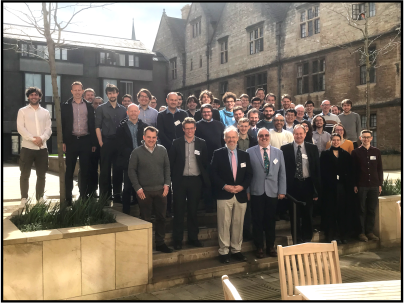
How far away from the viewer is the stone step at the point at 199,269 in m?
5.07

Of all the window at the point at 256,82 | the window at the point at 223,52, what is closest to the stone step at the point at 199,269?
the window at the point at 256,82

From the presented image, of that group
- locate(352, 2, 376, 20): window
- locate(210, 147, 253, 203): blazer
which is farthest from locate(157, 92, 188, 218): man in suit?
locate(352, 2, 376, 20): window

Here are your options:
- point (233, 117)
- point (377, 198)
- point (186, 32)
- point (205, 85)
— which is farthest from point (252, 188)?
point (186, 32)

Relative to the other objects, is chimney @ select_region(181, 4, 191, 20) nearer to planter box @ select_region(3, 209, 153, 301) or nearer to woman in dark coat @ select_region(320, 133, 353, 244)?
woman in dark coat @ select_region(320, 133, 353, 244)

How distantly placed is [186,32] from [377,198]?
24247mm

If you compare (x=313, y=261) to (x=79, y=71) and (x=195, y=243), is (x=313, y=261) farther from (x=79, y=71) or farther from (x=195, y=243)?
(x=79, y=71)

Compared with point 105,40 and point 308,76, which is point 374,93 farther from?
point 105,40

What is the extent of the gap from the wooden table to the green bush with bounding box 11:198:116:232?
3179 mm

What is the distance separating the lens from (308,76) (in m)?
20.3

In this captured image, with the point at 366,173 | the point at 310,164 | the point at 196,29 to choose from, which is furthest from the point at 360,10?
the point at 310,164

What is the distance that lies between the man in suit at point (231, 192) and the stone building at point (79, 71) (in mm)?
23475

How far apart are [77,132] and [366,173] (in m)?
5.09

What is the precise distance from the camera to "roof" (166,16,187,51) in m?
28.9

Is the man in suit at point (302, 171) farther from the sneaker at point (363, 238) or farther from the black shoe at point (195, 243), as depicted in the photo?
the black shoe at point (195, 243)
